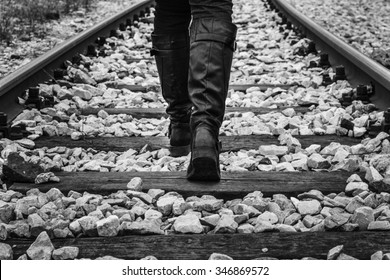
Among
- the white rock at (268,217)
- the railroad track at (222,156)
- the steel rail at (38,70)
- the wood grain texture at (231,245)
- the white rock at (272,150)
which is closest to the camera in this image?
the wood grain texture at (231,245)

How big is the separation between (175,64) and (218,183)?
82cm

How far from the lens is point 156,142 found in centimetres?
355

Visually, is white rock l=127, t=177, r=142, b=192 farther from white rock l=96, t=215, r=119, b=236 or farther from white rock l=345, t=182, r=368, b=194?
white rock l=345, t=182, r=368, b=194

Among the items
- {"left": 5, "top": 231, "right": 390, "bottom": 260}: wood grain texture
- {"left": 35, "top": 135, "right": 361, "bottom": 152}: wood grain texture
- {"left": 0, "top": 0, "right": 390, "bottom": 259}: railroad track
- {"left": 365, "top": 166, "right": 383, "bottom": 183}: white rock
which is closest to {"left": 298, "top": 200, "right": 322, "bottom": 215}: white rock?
{"left": 0, "top": 0, "right": 390, "bottom": 259}: railroad track

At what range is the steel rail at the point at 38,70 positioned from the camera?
3996 mm

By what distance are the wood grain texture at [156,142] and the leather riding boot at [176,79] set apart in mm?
137

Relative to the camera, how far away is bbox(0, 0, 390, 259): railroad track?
88.4 inches

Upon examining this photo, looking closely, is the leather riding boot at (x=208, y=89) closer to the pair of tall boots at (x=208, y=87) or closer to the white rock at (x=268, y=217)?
the pair of tall boots at (x=208, y=87)

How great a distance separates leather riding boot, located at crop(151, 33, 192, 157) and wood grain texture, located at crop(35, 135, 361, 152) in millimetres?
137

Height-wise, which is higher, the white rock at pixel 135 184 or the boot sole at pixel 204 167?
the boot sole at pixel 204 167

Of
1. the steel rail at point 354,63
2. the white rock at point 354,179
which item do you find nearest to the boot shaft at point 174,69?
the white rock at point 354,179
